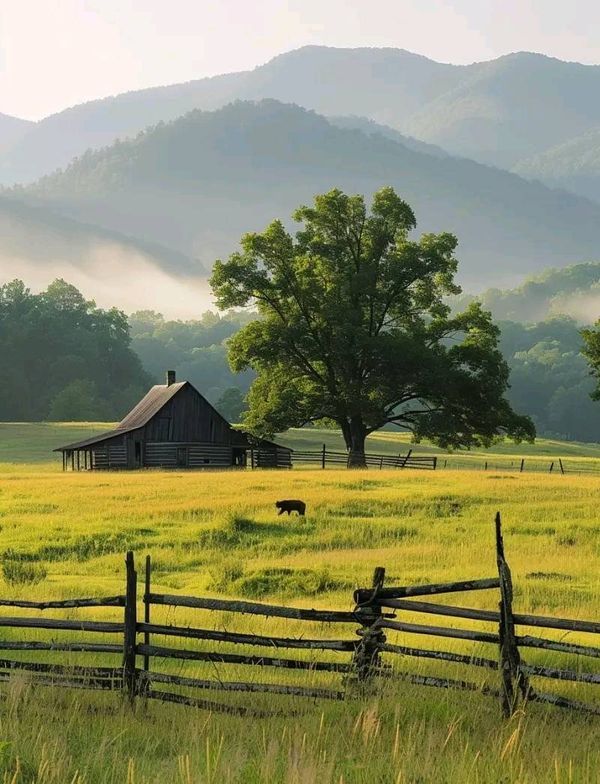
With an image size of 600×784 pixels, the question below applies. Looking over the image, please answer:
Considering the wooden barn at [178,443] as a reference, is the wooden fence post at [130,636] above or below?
below

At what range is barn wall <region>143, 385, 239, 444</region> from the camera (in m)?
71.6

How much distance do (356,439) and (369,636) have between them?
1999 inches

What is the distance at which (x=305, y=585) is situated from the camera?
70.7 ft

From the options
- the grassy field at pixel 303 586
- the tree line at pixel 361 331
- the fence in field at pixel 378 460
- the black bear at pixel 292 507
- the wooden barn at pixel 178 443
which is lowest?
the grassy field at pixel 303 586

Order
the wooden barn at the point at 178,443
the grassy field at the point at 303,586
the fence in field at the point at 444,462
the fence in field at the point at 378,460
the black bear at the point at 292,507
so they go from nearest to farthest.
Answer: the grassy field at the point at 303,586 → the black bear at the point at 292,507 → the fence in field at the point at 378,460 → the fence in field at the point at 444,462 → the wooden barn at the point at 178,443

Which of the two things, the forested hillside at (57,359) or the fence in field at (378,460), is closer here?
the fence in field at (378,460)

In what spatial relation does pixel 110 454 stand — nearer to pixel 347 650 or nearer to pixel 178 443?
pixel 178 443

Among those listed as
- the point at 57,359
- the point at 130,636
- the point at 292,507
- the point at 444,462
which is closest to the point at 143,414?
the point at 444,462

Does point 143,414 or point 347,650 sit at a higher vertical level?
point 143,414

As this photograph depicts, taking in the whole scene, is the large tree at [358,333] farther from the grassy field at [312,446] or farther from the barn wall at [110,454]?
the grassy field at [312,446]

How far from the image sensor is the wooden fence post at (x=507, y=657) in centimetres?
1065

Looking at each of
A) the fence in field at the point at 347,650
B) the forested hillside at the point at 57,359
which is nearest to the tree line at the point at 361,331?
the fence in field at the point at 347,650

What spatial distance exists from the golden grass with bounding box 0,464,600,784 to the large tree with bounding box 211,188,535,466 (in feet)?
30.3

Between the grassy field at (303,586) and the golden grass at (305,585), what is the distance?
5 centimetres
